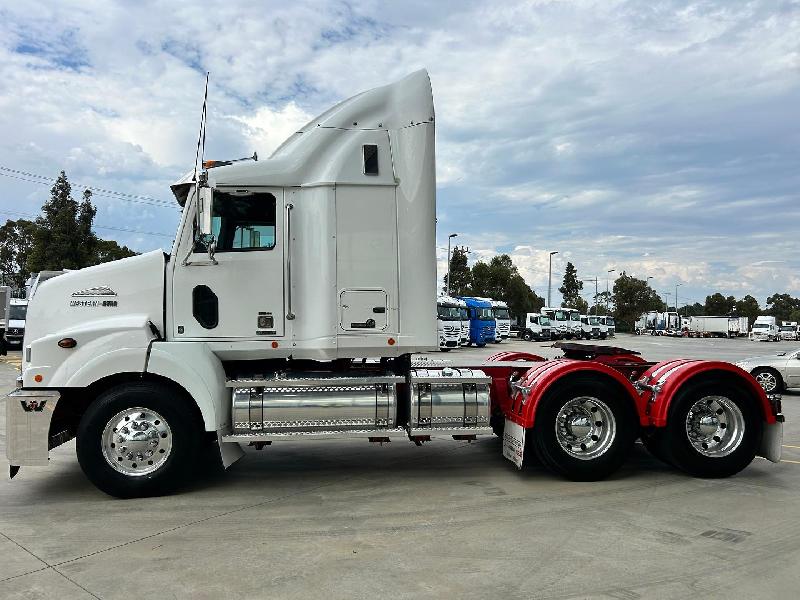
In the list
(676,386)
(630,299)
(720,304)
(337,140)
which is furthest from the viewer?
(720,304)

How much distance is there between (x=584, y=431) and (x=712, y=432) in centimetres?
150

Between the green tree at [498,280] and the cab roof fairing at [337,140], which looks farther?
the green tree at [498,280]

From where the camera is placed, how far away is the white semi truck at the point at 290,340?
628 centimetres

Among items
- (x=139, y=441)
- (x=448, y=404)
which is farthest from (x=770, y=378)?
(x=139, y=441)

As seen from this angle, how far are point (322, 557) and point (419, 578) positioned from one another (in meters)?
0.80

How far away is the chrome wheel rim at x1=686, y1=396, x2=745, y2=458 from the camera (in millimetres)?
7145

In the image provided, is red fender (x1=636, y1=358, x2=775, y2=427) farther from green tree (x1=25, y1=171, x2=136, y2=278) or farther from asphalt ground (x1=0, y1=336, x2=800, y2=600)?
green tree (x1=25, y1=171, x2=136, y2=278)

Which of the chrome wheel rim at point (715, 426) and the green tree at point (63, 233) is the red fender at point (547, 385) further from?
the green tree at point (63, 233)

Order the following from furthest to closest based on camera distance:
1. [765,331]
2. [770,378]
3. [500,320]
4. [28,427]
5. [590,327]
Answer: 1. [765,331]
2. [590,327]
3. [500,320]
4. [770,378]
5. [28,427]

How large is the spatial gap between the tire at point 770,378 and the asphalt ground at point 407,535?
8.61 m

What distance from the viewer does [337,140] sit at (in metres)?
6.76

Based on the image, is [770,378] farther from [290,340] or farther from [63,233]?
[63,233]

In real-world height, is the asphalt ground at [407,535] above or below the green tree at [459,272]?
below

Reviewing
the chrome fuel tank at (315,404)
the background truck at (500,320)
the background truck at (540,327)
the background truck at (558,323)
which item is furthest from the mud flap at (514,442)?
the background truck at (558,323)
